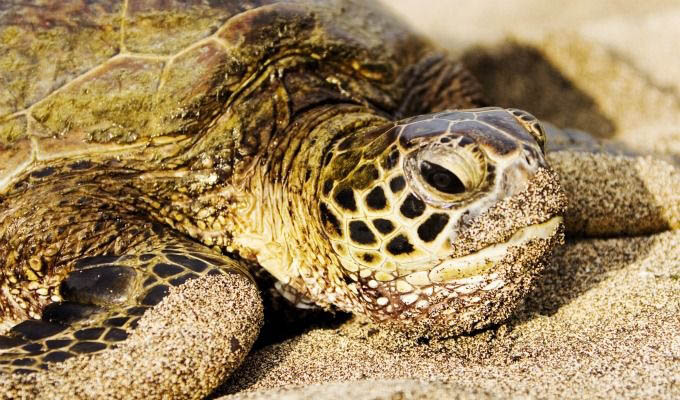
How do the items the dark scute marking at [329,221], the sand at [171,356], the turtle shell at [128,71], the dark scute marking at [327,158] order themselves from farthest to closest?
the turtle shell at [128,71] < the dark scute marking at [327,158] < the dark scute marking at [329,221] < the sand at [171,356]

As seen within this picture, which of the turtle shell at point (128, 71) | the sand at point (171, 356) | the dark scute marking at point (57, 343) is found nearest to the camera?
the sand at point (171, 356)

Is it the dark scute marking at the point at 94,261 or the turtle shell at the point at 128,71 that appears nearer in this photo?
the dark scute marking at the point at 94,261

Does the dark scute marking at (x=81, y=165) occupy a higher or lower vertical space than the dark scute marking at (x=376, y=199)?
higher

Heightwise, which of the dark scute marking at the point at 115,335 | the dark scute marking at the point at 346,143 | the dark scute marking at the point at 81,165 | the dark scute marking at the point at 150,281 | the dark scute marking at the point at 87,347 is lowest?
the dark scute marking at the point at 115,335

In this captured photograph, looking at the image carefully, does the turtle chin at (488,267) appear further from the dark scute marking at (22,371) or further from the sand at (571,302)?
the dark scute marking at (22,371)

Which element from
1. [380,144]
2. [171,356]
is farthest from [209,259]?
[380,144]

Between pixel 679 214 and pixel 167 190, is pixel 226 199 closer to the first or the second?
pixel 167 190

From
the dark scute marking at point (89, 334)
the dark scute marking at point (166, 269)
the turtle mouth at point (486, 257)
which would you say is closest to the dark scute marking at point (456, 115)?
the turtle mouth at point (486, 257)

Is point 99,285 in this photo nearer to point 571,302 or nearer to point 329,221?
point 329,221
